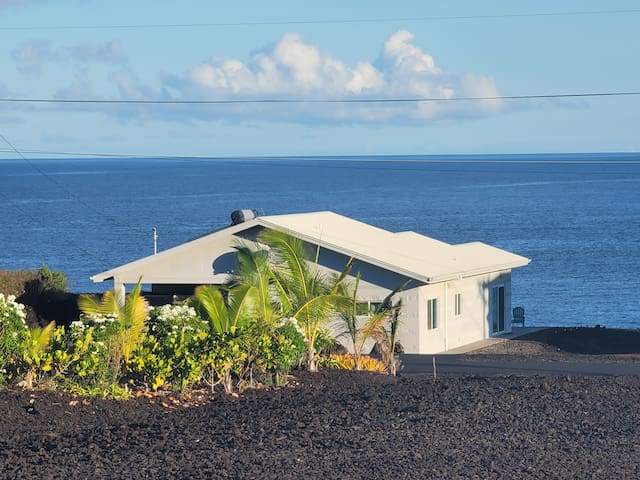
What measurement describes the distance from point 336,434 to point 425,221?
101m

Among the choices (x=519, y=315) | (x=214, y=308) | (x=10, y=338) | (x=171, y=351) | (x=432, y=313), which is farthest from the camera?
(x=519, y=315)

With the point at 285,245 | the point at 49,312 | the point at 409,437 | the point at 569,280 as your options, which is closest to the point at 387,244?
the point at 49,312

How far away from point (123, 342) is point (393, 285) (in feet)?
49.3

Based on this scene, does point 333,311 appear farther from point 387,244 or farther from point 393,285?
point 387,244

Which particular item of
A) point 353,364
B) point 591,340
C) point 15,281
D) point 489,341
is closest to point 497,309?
point 489,341

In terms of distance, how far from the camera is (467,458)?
11.4m

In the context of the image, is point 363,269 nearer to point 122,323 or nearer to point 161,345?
point 161,345

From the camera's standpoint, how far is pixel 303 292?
782 inches

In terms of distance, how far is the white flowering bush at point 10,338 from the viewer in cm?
1434

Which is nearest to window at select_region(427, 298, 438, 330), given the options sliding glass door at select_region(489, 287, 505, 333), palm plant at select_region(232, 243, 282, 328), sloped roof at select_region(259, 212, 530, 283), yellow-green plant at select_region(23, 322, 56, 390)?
sloped roof at select_region(259, 212, 530, 283)

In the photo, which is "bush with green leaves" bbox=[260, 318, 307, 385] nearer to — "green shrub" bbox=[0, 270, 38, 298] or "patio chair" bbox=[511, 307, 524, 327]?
"green shrub" bbox=[0, 270, 38, 298]

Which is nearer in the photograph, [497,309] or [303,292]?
[303,292]

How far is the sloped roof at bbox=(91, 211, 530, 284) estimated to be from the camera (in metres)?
28.6

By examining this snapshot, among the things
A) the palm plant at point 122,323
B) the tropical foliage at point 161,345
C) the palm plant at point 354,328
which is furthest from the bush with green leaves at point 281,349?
the palm plant at point 354,328
